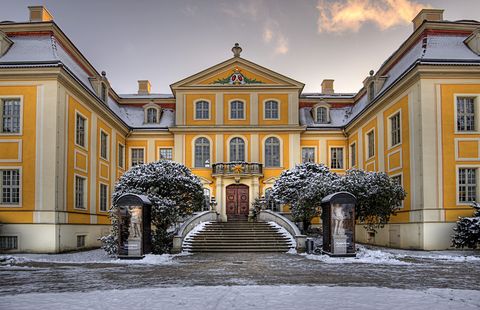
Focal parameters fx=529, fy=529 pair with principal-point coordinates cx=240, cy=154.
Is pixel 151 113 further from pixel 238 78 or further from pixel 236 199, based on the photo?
pixel 236 199

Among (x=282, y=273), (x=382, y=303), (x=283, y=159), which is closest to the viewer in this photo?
(x=382, y=303)

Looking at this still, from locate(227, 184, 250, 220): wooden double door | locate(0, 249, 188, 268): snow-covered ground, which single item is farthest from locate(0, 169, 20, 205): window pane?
locate(227, 184, 250, 220): wooden double door

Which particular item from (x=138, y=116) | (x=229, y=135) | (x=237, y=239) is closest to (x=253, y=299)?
(x=237, y=239)

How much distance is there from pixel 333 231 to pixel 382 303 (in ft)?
35.9

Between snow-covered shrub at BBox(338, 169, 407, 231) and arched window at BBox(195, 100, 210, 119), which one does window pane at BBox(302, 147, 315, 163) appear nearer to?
arched window at BBox(195, 100, 210, 119)

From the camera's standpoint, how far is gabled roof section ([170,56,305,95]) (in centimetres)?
3859

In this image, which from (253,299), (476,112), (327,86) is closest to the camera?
(253,299)

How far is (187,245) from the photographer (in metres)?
25.4

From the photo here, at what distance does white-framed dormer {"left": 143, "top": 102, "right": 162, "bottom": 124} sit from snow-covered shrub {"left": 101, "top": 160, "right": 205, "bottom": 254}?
52.2 feet

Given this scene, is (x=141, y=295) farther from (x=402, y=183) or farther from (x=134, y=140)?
(x=134, y=140)

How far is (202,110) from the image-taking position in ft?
128

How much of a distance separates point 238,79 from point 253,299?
29849mm

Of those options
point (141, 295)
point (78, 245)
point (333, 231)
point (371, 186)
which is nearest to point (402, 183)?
point (371, 186)

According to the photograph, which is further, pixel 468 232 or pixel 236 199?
pixel 236 199
